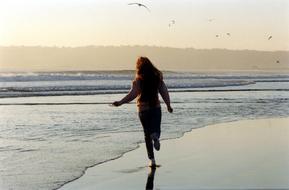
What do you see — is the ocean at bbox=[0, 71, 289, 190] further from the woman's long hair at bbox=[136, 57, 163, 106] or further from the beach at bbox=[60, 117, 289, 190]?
the woman's long hair at bbox=[136, 57, 163, 106]

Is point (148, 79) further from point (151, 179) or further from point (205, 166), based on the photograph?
point (151, 179)

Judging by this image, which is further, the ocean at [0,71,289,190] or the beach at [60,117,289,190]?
the ocean at [0,71,289,190]

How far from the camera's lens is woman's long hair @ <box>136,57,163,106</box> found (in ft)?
31.2

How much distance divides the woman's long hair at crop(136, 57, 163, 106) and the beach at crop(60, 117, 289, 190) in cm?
115

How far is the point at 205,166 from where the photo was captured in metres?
9.34

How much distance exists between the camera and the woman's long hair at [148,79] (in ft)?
31.2

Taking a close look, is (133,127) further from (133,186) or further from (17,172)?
(133,186)

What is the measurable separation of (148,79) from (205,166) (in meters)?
1.68

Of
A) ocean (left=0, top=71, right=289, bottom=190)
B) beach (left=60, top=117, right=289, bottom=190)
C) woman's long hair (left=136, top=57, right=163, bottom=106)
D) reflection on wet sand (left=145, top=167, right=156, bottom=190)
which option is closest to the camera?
reflection on wet sand (left=145, top=167, right=156, bottom=190)

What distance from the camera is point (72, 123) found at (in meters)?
16.5

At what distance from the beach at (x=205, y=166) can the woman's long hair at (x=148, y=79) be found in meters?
1.15

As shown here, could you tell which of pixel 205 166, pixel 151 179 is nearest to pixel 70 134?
pixel 205 166

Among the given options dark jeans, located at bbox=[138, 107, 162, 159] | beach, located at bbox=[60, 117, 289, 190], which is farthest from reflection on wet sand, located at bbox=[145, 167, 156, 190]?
dark jeans, located at bbox=[138, 107, 162, 159]

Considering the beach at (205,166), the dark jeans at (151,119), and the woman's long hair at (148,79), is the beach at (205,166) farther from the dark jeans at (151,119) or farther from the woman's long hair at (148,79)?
the woman's long hair at (148,79)
